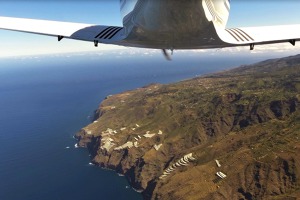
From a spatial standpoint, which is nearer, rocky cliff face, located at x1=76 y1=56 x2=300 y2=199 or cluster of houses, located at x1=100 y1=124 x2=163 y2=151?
rocky cliff face, located at x1=76 y1=56 x2=300 y2=199

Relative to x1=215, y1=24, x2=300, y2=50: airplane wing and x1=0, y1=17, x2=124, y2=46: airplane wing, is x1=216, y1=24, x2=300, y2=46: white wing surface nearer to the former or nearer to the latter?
x1=215, y1=24, x2=300, y2=50: airplane wing

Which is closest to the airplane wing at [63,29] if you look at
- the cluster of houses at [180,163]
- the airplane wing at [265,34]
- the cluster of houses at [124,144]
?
the airplane wing at [265,34]

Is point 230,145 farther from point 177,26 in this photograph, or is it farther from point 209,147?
point 177,26

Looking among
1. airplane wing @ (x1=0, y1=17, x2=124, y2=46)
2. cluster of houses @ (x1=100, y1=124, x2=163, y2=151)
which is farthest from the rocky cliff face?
airplane wing @ (x1=0, y1=17, x2=124, y2=46)

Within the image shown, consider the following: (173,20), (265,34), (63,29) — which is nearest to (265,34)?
(265,34)

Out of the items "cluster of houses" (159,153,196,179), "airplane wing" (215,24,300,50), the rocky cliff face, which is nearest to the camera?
"airplane wing" (215,24,300,50)

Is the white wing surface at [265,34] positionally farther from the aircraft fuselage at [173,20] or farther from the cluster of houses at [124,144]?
the cluster of houses at [124,144]
